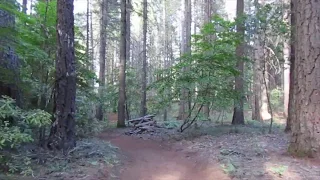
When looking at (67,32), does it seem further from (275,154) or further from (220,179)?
(275,154)

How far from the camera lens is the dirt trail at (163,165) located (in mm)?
6625

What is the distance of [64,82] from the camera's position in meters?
6.96

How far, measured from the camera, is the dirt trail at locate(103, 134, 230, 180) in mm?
6625

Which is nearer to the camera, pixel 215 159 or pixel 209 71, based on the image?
pixel 215 159

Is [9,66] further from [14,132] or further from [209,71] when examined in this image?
[209,71]

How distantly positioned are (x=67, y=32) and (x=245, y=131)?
7.35 m

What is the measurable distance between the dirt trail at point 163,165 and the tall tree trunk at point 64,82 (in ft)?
5.29

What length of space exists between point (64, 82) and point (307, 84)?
5584 mm

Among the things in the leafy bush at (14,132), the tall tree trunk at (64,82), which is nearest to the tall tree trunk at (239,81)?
the tall tree trunk at (64,82)

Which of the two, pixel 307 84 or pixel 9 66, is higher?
pixel 9 66

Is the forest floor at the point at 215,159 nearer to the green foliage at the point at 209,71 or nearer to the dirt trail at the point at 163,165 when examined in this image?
the dirt trail at the point at 163,165

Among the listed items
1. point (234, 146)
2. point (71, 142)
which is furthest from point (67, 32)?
point (234, 146)

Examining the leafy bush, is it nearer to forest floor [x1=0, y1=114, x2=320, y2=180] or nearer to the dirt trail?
forest floor [x1=0, y1=114, x2=320, y2=180]

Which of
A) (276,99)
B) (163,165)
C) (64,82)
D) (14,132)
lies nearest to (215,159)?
(163,165)
